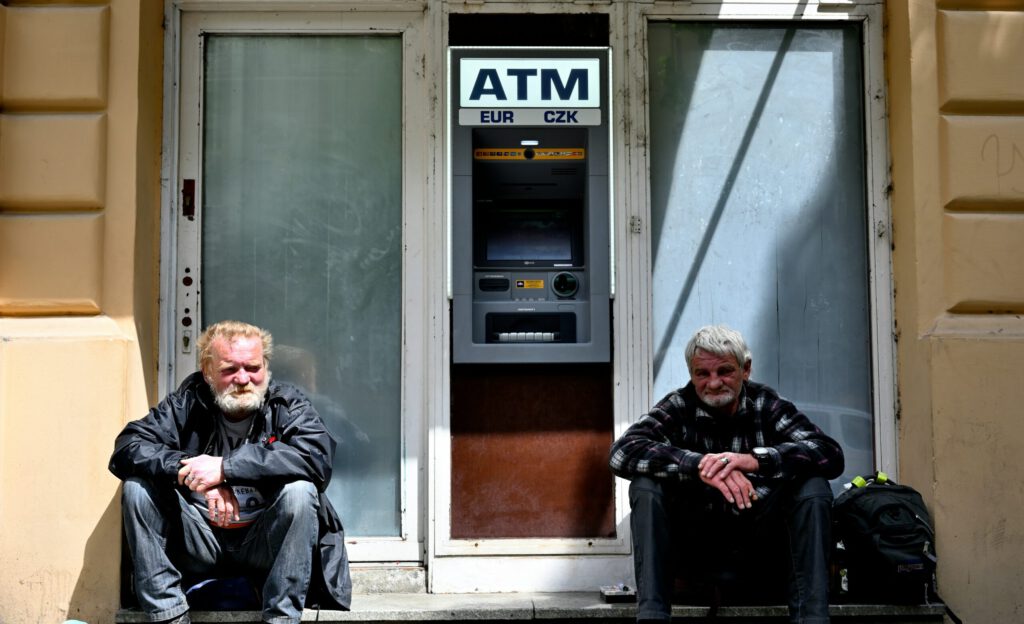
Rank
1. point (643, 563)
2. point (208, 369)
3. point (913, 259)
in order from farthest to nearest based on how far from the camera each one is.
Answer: point (913, 259) < point (208, 369) < point (643, 563)

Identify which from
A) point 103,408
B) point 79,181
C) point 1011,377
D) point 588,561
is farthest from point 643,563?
point 79,181

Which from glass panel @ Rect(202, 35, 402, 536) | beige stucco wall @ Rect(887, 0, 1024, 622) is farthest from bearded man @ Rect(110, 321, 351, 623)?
beige stucco wall @ Rect(887, 0, 1024, 622)

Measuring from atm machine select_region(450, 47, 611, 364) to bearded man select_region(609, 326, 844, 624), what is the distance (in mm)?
565

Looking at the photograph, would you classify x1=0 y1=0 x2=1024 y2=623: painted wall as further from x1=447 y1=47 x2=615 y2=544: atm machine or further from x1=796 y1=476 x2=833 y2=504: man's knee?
x1=447 y1=47 x2=615 y2=544: atm machine

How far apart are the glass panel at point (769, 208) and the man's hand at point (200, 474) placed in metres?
1.83

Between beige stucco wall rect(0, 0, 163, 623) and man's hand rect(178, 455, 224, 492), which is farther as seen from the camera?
beige stucco wall rect(0, 0, 163, 623)

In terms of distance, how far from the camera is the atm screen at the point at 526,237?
4.47 meters

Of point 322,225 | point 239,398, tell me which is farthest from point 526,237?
point 239,398

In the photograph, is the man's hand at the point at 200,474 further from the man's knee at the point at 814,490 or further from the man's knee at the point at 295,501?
the man's knee at the point at 814,490

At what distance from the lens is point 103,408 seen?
4.19 m

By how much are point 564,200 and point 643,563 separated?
1.57 meters

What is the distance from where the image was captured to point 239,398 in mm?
4043

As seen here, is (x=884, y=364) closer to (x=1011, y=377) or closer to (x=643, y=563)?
(x=1011, y=377)

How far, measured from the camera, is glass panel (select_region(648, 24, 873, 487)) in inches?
184
